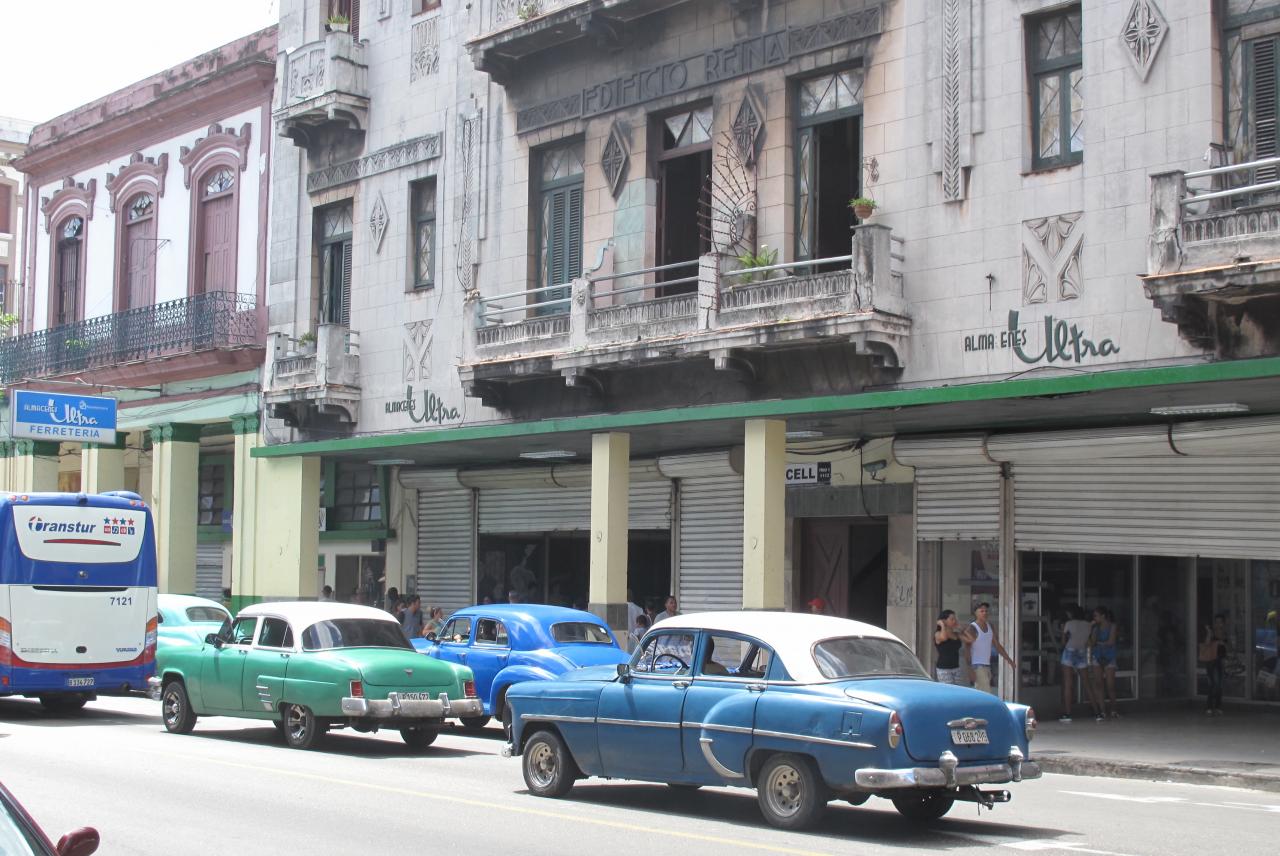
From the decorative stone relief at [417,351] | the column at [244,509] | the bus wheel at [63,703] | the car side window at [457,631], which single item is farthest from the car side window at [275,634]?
the column at [244,509]

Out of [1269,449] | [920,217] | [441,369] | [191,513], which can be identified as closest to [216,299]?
[191,513]

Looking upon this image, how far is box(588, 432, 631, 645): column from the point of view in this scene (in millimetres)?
23156

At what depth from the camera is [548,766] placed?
13531 millimetres

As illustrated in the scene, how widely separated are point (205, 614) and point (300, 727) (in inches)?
344

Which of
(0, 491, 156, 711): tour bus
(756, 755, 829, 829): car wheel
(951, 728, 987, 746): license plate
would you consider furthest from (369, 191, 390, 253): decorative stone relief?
(951, 728, 987, 746): license plate

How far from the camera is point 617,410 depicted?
23531 millimetres

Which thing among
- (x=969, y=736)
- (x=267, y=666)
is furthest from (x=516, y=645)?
(x=969, y=736)

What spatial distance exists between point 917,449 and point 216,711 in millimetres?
10011

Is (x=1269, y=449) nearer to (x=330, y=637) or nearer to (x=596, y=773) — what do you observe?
(x=596, y=773)

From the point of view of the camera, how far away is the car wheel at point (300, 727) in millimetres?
17000

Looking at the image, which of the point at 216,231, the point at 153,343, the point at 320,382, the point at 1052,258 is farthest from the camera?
the point at 153,343

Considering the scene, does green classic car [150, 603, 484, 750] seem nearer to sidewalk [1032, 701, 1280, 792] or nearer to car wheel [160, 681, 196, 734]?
car wheel [160, 681, 196, 734]

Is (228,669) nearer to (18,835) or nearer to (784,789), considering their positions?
(784,789)

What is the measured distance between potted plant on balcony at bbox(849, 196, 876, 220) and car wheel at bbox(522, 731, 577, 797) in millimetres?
9202
